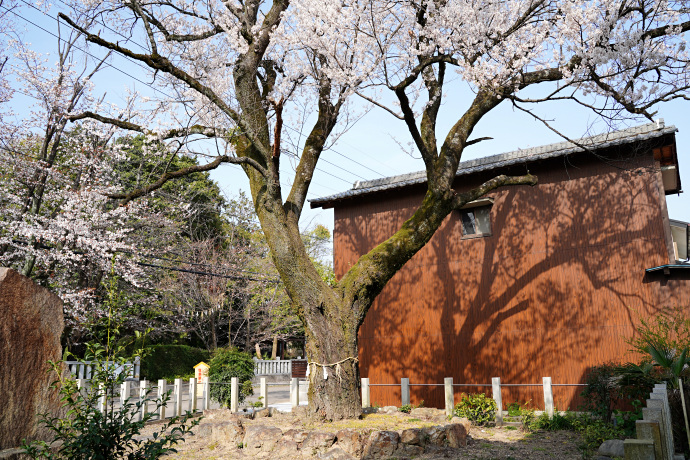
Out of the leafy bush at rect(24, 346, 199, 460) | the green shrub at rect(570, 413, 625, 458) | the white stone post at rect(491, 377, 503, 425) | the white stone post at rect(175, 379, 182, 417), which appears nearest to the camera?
the leafy bush at rect(24, 346, 199, 460)

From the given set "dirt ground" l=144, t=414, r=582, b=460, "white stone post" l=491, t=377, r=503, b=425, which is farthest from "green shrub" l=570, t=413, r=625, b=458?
"white stone post" l=491, t=377, r=503, b=425

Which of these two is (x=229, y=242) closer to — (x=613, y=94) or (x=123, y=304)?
(x=123, y=304)

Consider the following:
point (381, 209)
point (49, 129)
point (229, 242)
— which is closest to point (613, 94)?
point (381, 209)

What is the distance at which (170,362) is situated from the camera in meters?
21.2

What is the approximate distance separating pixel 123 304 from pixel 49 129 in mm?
7506

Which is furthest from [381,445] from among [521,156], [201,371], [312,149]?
[521,156]

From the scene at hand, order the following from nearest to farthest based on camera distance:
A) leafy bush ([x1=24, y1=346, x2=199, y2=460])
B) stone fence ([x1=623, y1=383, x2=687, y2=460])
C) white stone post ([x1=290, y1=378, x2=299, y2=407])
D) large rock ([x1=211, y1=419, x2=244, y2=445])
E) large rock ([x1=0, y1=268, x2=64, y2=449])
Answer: large rock ([x1=0, y1=268, x2=64, y2=449]) → leafy bush ([x1=24, y1=346, x2=199, y2=460]) → stone fence ([x1=623, y1=383, x2=687, y2=460]) → large rock ([x1=211, y1=419, x2=244, y2=445]) → white stone post ([x1=290, y1=378, x2=299, y2=407])

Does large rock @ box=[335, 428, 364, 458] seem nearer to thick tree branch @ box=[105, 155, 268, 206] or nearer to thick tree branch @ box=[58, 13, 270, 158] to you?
thick tree branch @ box=[105, 155, 268, 206]

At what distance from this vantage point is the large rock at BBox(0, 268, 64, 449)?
11.3ft

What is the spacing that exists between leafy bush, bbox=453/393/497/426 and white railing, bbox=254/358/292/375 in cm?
1582

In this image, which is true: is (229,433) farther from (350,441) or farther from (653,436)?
(653,436)

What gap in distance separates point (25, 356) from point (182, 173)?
4327 mm

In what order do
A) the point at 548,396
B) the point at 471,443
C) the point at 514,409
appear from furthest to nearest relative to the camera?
the point at 514,409 → the point at 548,396 → the point at 471,443

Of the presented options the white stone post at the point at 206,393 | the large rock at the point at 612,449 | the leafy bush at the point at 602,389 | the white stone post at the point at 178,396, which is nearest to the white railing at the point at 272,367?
the white stone post at the point at 206,393
